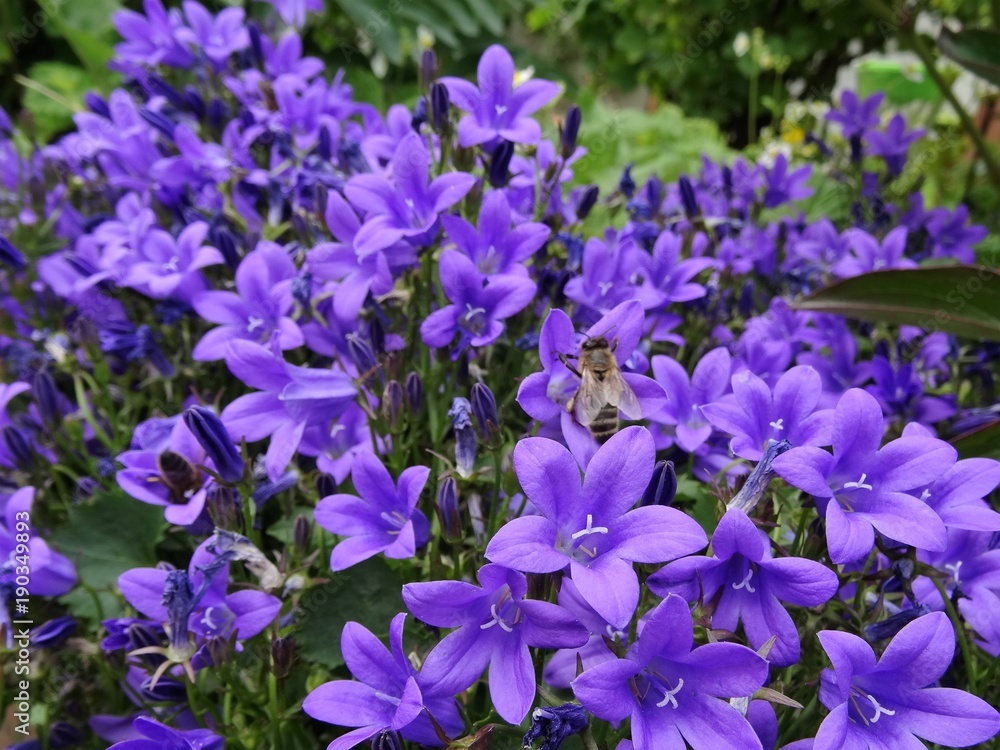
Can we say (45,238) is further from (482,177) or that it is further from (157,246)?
(482,177)

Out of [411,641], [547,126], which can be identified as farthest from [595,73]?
[411,641]

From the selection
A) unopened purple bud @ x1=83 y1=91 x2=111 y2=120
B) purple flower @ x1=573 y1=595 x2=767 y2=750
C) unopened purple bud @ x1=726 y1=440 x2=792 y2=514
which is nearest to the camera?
purple flower @ x1=573 y1=595 x2=767 y2=750

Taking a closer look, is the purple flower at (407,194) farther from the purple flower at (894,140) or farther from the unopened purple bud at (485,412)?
the purple flower at (894,140)

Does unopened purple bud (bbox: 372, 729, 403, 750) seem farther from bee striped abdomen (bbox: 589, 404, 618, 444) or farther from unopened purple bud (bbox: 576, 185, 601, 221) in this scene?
unopened purple bud (bbox: 576, 185, 601, 221)

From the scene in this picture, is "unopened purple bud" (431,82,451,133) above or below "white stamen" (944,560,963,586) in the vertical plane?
above

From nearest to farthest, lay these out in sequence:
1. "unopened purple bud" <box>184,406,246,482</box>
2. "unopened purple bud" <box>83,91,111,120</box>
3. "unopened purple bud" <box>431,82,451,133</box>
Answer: "unopened purple bud" <box>184,406,246,482</box> < "unopened purple bud" <box>431,82,451,133</box> < "unopened purple bud" <box>83,91,111,120</box>

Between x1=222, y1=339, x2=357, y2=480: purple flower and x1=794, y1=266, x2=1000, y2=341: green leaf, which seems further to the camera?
x1=794, y1=266, x2=1000, y2=341: green leaf

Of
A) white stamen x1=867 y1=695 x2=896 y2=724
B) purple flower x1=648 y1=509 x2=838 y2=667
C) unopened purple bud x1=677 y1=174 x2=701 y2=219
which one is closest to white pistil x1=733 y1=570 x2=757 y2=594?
purple flower x1=648 y1=509 x2=838 y2=667
